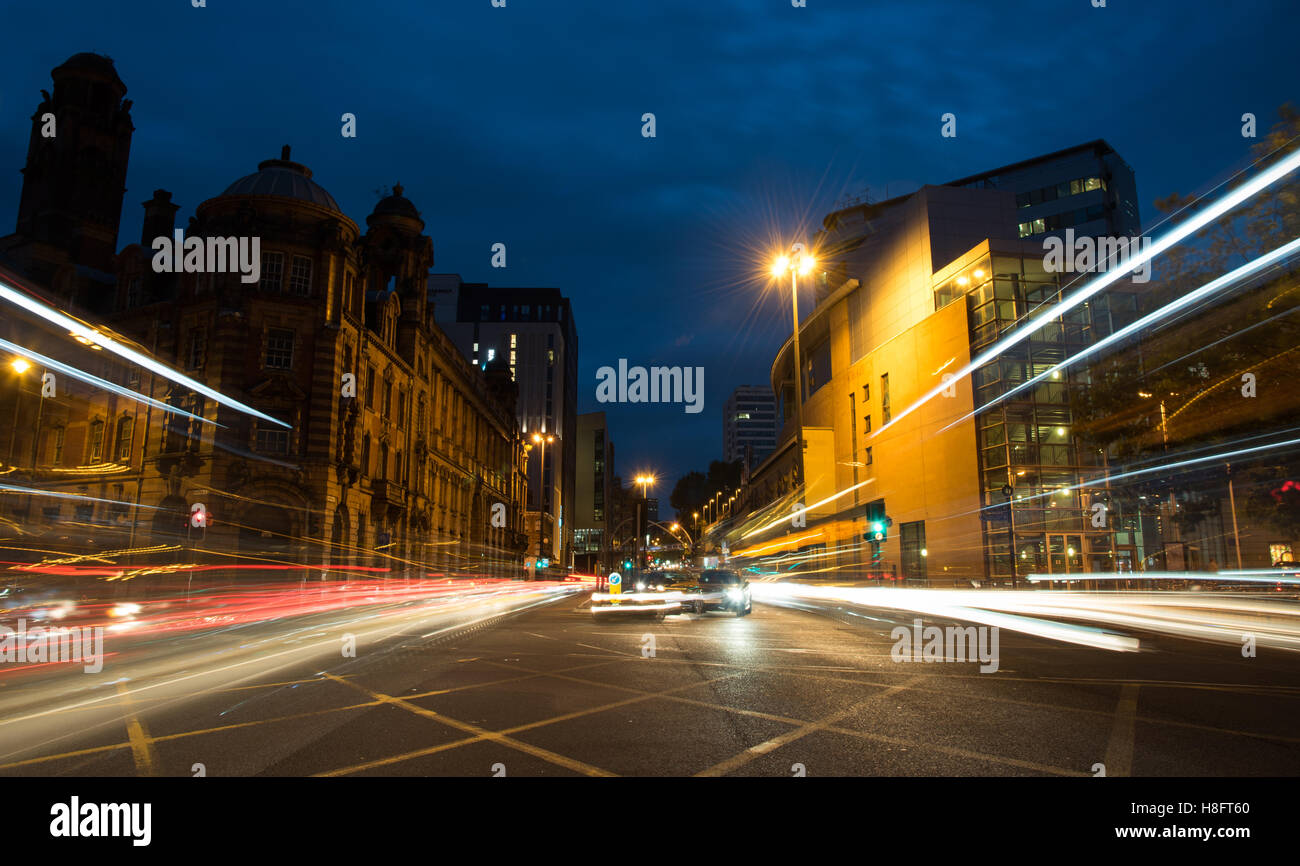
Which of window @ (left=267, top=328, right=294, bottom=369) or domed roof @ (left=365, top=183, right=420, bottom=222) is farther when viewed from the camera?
domed roof @ (left=365, top=183, right=420, bottom=222)

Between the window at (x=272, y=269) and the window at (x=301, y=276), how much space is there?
50 cm

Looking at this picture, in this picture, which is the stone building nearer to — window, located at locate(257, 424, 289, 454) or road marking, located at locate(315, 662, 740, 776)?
window, located at locate(257, 424, 289, 454)

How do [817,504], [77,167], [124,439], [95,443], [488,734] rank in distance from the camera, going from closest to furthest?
[488,734], [124,439], [95,443], [77,167], [817,504]

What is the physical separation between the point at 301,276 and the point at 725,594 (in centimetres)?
2789

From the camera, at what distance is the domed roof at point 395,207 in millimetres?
53750

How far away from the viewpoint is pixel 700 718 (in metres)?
7.45

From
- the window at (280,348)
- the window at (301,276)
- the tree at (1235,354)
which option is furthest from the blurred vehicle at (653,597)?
the window at (301,276)

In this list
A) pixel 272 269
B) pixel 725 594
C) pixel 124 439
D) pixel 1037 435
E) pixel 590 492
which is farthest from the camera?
pixel 590 492

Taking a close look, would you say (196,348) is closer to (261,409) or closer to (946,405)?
(261,409)

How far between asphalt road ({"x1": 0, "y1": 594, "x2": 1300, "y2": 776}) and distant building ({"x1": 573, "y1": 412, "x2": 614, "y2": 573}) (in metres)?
144

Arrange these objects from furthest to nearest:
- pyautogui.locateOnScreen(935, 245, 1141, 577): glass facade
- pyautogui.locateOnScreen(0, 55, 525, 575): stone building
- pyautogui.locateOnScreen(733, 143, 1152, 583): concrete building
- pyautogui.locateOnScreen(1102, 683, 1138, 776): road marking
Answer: pyautogui.locateOnScreen(733, 143, 1152, 583): concrete building, pyautogui.locateOnScreen(935, 245, 1141, 577): glass facade, pyautogui.locateOnScreen(0, 55, 525, 575): stone building, pyautogui.locateOnScreen(1102, 683, 1138, 776): road marking

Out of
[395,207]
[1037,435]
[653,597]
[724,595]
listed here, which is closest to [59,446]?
[395,207]

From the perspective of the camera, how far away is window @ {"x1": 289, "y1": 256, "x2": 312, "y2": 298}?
38.7 m

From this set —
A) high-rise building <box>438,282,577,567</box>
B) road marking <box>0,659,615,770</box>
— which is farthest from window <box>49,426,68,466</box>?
high-rise building <box>438,282,577,567</box>
